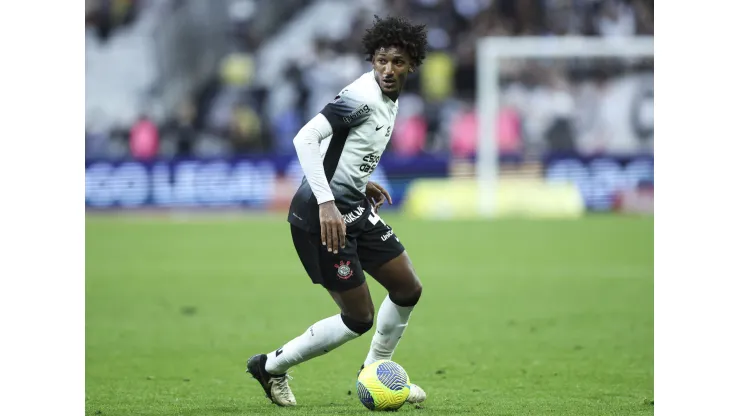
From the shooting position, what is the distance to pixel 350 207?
21.6 ft

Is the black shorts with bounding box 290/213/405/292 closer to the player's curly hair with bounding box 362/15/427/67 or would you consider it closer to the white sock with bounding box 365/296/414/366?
the white sock with bounding box 365/296/414/366

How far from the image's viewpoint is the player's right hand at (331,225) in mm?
6164

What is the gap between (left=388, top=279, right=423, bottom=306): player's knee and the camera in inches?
267

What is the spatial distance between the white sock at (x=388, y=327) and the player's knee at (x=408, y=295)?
51 mm

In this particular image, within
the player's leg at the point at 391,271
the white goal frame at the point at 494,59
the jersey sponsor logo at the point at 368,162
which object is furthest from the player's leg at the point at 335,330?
the white goal frame at the point at 494,59

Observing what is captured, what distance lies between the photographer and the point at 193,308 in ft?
39.3

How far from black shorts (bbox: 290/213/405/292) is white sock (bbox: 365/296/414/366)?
364mm

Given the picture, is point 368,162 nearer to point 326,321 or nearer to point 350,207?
point 350,207

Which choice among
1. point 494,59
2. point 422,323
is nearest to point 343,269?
point 422,323

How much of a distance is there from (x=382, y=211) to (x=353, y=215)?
17656 millimetres

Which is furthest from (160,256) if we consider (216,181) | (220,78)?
(220,78)

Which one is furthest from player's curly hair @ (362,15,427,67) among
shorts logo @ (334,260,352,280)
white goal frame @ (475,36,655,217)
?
white goal frame @ (475,36,655,217)

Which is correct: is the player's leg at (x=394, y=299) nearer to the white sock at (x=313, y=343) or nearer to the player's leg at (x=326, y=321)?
the player's leg at (x=326, y=321)
